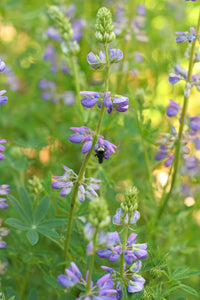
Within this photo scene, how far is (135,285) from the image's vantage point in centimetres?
150

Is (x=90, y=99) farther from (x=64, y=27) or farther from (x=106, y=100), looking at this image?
(x=64, y=27)

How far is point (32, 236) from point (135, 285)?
60cm

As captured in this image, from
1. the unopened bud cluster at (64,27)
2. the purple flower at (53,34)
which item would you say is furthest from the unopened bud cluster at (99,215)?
the purple flower at (53,34)

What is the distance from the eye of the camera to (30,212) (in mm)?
2086

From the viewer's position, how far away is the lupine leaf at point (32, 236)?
1764 millimetres

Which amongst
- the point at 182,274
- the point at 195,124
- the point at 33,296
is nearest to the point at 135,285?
the point at 182,274

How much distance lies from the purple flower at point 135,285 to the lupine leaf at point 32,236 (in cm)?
50

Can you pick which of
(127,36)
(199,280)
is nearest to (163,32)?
(127,36)

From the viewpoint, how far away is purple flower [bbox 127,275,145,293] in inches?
58.4

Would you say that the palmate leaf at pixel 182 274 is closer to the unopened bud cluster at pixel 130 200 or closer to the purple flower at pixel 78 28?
the unopened bud cluster at pixel 130 200

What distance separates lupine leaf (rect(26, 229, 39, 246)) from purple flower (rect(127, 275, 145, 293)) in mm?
502

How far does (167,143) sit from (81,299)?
1.25 m

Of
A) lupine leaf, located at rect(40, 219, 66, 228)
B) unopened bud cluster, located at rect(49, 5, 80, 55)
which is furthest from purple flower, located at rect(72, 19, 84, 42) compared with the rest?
lupine leaf, located at rect(40, 219, 66, 228)

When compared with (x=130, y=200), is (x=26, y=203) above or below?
below
